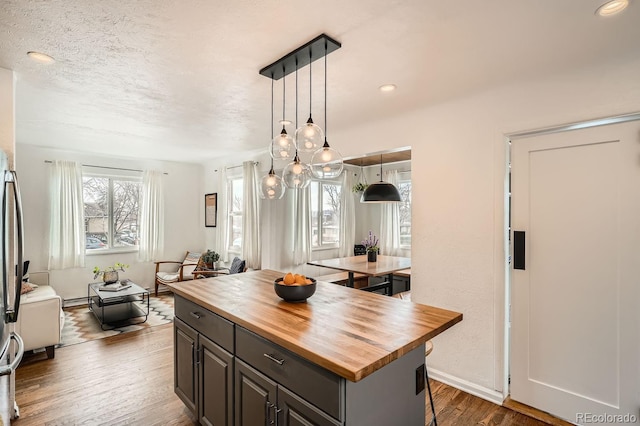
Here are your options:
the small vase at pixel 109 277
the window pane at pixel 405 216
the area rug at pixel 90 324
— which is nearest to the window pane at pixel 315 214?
the window pane at pixel 405 216

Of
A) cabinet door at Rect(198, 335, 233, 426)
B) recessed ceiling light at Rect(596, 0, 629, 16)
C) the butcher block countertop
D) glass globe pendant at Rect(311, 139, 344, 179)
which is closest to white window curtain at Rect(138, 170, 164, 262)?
the butcher block countertop

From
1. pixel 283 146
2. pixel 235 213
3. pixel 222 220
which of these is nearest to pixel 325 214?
pixel 235 213

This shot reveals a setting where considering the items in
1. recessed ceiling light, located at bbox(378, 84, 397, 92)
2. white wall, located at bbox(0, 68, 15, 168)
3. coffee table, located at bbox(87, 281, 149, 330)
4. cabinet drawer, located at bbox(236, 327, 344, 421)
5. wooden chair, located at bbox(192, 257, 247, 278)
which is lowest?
coffee table, located at bbox(87, 281, 149, 330)

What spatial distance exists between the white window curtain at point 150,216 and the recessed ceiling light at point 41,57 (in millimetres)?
4019

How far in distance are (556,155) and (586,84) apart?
49 cm

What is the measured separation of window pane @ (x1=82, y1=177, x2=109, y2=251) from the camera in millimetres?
5469

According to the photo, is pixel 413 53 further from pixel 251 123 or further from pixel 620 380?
pixel 620 380

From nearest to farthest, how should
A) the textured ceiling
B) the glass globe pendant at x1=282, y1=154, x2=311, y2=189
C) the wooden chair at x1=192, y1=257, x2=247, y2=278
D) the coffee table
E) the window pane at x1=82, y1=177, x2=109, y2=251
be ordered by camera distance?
the textured ceiling
the glass globe pendant at x1=282, y1=154, x2=311, y2=189
the coffee table
the wooden chair at x1=192, y1=257, x2=247, y2=278
the window pane at x1=82, y1=177, x2=109, y2=251

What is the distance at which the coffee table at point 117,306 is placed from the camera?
4.20 meters

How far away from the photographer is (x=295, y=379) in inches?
55.5

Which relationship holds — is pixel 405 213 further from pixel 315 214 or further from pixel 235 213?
pixel 235 213

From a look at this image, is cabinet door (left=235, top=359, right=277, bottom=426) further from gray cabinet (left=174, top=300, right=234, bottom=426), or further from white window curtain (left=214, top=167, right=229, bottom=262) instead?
white window curtain (left=214, top=167, right=229, bottom=262)

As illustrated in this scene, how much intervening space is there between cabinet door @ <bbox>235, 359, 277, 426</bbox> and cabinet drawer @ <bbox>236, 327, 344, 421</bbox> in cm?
4

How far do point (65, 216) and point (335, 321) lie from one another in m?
5.28
